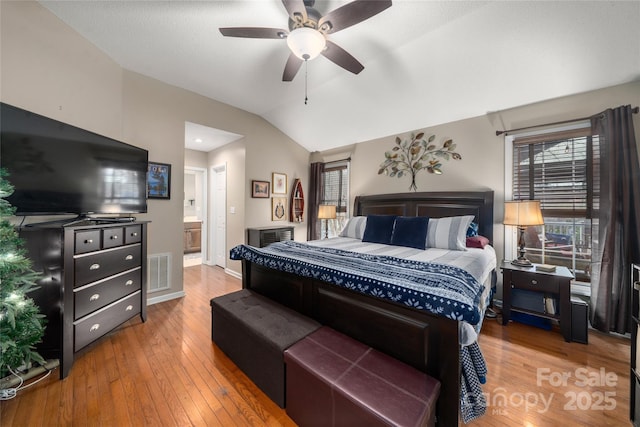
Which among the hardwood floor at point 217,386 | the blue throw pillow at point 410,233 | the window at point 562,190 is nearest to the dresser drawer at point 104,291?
the hardwood floor at point 217,386

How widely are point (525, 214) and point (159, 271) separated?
4.43 metres

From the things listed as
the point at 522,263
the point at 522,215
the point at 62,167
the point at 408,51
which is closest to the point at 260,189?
the point at 62,167

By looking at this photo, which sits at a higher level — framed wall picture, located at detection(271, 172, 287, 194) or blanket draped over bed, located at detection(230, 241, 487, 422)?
framed wall picture, located at detection(271, 172, 287, 194)

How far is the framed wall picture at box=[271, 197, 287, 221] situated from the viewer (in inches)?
179

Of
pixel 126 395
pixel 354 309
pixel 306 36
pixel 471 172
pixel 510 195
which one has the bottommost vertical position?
pixel 126 395

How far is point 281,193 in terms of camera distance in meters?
4.66

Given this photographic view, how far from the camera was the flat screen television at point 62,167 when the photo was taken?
166cm

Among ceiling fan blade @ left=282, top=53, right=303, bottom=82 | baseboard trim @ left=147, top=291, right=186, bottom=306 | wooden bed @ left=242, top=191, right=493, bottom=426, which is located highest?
ceiling fan blade @ left=282, top=53, right=303, bottom=82

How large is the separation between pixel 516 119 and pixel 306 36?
8.97ft

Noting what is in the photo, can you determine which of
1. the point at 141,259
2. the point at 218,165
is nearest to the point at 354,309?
the point at 141,259

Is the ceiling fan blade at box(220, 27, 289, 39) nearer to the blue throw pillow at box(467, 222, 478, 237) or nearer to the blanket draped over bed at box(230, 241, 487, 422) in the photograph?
the blanket draped over bed at box(230, 241, 487, 422)

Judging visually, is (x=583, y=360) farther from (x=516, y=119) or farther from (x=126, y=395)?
(x=126, y=395)

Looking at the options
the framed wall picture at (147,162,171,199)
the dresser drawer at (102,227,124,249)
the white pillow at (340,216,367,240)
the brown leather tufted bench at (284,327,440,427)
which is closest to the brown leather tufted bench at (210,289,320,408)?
the brown leather tufted bench at (284,327,440,427)

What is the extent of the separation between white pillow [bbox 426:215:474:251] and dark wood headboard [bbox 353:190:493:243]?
0.92ft
